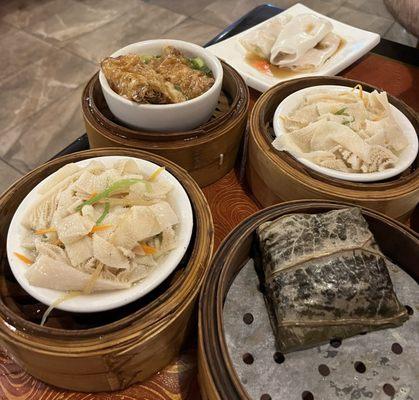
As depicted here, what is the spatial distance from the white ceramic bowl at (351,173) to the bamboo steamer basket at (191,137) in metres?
0.16

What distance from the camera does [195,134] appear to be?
1.53 metres

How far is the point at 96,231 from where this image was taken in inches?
44.1

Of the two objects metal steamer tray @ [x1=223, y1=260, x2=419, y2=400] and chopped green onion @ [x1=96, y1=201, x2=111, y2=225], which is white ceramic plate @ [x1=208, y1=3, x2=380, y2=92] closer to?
chopped green onion @ [x1=96, y1=201, x2=111, y2=225]

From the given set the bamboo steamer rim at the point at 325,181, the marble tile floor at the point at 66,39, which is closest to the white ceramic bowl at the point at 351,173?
the bamboo steamer rim at the point at 325,181

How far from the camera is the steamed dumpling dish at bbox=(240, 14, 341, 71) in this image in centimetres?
226

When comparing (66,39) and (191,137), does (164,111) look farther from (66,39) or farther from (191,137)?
(66,39)

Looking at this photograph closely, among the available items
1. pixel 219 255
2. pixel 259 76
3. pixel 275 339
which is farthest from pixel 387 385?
pixel 259 76

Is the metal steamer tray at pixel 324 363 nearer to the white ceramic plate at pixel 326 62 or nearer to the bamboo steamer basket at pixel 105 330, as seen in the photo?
the bamboo steamer basket at pixel 105 330

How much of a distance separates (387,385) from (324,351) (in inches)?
6.4

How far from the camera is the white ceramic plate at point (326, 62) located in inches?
83.9

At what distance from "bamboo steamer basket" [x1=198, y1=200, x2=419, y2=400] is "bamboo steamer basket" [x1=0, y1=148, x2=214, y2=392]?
52 millimetres

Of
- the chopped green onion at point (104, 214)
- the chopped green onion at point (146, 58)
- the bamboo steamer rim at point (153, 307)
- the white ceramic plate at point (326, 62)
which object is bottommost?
the white ceramic plate at point (326, 62)

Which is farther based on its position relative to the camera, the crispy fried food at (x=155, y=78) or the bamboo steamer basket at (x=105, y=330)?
the crispy fried food at (x=155, y=78)

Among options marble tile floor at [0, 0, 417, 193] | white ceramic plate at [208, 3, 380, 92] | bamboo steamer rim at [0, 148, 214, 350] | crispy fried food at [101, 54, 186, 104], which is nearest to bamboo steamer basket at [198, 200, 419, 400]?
bamboo steamer rim at [0, 148, 214, 350]
